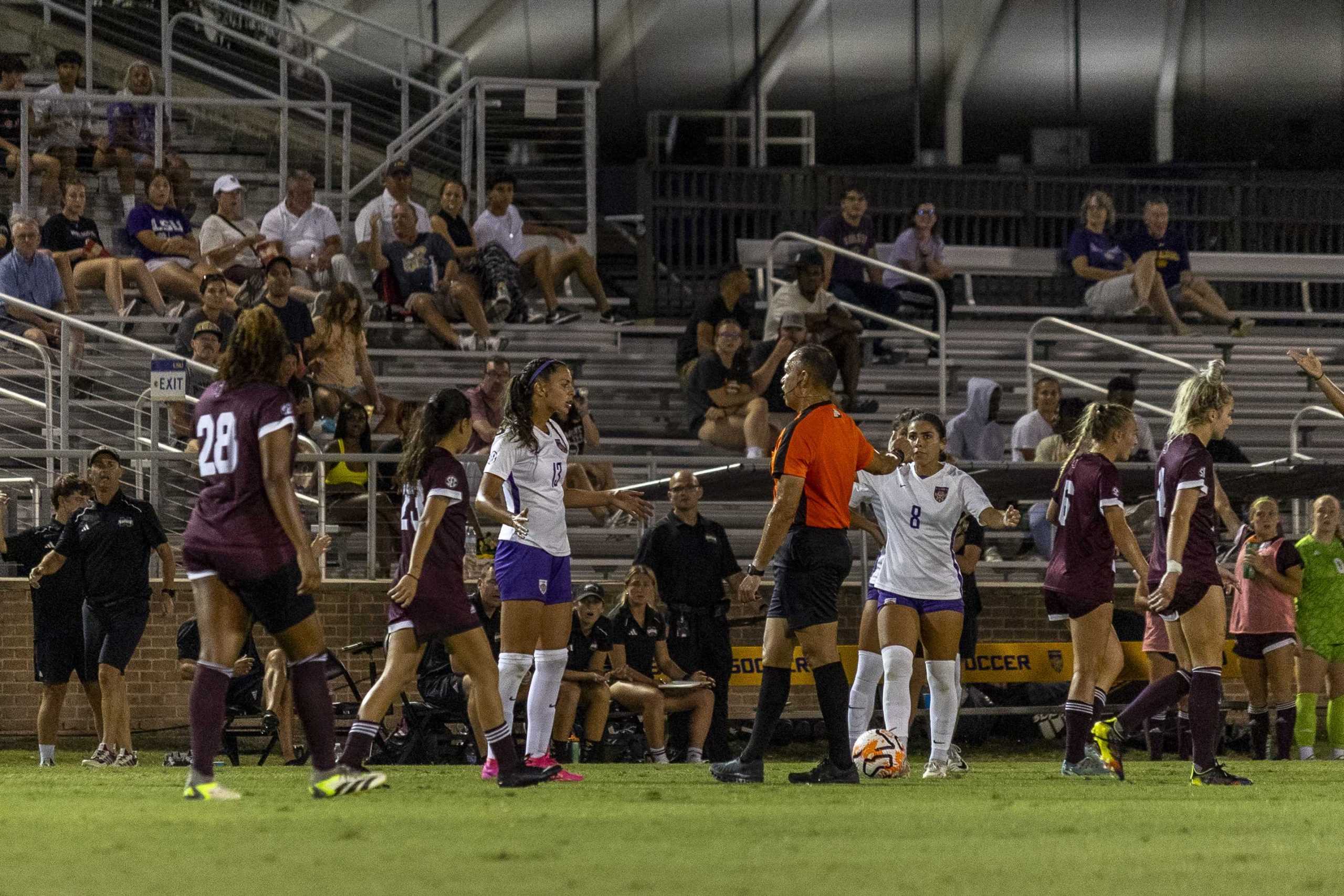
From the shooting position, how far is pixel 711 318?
16625 millimetres

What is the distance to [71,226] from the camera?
1761 cm

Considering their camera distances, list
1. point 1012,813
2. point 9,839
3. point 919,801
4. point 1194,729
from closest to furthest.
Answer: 1. point 9,839
2. point 1012,813
3. point 919,801
4. point 1194,729

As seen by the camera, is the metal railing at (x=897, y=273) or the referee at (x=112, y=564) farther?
the metal railing at (x=897, y=273)

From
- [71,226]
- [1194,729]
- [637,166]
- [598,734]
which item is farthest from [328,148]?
[1194,729]

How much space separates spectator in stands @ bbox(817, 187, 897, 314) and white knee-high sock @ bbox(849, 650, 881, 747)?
867 centimetres

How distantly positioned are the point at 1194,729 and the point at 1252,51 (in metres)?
17.3

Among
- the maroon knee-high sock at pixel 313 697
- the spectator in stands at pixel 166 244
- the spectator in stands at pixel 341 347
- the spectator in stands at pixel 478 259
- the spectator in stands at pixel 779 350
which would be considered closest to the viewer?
the maroon knee-high sock at pixel 313 697

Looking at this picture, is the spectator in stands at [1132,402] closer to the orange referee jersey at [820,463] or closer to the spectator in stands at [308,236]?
the orange referee jersey at [820,463]

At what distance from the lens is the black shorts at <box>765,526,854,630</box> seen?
8.80m

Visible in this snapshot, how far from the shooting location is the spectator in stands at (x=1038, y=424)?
15.8 m

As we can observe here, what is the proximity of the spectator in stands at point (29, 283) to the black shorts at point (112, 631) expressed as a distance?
4.01 metres

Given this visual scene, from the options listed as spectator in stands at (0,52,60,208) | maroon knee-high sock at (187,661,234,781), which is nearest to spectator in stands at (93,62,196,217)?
spectator in stands at (0,52,60,208)

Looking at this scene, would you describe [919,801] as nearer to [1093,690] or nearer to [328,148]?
[1093,690]

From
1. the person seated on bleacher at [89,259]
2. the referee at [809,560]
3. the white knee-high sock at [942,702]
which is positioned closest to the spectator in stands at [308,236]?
the person seated on bleacher at [89,259]
